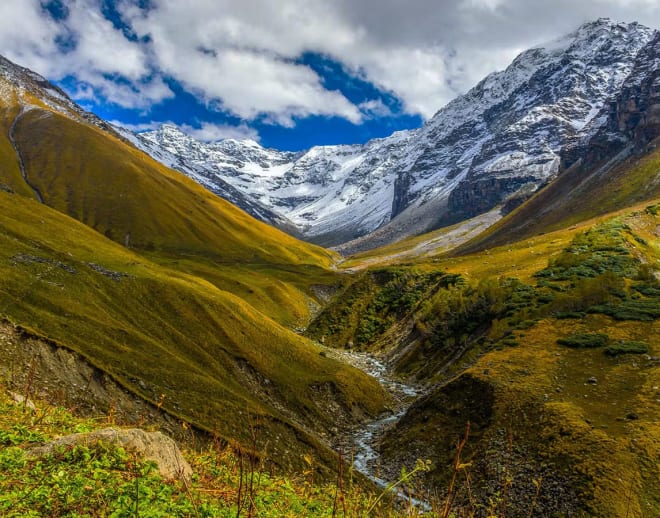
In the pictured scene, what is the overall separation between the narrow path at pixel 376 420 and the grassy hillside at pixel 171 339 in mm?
2574

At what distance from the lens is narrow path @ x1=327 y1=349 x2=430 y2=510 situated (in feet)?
120

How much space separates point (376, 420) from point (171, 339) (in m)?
23.6

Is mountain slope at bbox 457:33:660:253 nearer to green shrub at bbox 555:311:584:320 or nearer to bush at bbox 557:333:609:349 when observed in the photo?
green shrub at bbox 555:311:584:320

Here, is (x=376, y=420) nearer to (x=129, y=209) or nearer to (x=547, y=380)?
(x=547, y=380)

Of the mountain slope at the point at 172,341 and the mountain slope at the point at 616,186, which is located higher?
the mountain slope at the point at 616,186

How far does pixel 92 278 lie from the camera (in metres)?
47.8

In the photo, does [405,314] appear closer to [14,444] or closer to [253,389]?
[253,389]

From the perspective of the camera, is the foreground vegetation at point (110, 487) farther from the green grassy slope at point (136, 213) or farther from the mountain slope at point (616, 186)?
the mountain slope at point (616, 186)

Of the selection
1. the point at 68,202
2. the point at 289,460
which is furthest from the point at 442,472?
the point at 68,202

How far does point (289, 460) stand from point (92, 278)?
1164 inches

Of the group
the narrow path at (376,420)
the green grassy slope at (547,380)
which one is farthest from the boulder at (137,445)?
the narrow path at (376,420)

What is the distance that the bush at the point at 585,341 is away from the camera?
39.3 metres

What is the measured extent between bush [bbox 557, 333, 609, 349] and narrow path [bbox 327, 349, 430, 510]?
720 inches

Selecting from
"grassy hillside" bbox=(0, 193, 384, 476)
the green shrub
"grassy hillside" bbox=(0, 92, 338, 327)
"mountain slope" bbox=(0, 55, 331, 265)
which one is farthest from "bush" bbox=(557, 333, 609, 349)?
"mountain slope" bbox=(0, 55, 331, 265)
